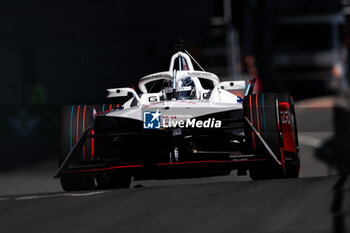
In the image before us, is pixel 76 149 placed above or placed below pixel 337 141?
above

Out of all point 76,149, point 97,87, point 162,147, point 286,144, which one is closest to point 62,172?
point 76,149

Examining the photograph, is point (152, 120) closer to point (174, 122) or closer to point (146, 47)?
point (174, 122)

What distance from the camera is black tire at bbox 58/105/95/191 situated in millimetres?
7848

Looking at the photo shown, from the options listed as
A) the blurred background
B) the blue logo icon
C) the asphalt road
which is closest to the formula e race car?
the blue logo icon

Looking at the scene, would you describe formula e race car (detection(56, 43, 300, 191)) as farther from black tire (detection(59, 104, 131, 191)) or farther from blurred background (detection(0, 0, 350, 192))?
blurred background (detection(0, 0, 350, 192))

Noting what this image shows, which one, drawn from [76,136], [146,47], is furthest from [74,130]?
[146,47]

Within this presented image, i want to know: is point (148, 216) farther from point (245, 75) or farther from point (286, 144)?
point (245, 75)

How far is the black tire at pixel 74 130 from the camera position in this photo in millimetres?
7848

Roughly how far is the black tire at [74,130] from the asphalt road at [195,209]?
433 mm

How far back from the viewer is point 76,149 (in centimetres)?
758

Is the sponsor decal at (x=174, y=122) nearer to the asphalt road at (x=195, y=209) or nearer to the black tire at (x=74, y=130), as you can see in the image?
the asphalt road at (x=195, y=209)

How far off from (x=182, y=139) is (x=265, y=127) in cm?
81

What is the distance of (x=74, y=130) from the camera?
7.90 m

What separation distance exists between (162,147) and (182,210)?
145 cm
